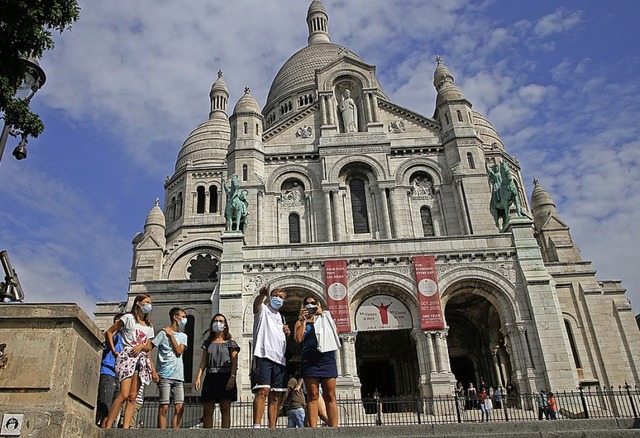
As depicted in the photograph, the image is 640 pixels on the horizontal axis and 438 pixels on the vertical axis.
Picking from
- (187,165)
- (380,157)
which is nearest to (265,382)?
(380,157)

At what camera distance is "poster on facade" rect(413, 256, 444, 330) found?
70.1 ft

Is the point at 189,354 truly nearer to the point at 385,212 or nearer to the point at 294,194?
the point at 294,194

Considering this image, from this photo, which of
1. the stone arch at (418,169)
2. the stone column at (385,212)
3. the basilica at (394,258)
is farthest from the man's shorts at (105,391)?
the stone arch at (418,169)

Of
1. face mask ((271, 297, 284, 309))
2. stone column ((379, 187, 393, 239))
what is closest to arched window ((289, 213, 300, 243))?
stone column ((379, 187, 393, 239))

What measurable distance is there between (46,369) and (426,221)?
77.2 feet

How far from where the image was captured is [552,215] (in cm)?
3581

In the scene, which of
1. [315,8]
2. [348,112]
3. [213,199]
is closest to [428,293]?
[348,112]

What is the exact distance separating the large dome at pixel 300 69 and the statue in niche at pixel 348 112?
1613cm

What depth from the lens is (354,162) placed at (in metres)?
29.6

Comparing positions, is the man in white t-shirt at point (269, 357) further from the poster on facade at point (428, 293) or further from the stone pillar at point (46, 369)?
the poster on facade at point (428, 293)

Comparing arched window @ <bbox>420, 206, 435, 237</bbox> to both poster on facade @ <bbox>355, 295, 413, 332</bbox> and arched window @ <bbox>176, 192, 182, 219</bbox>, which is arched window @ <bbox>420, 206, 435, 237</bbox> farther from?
arched window @ <bbox>176, 192, 182, 219</bbox>

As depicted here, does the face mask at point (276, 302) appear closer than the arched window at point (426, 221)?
Yes

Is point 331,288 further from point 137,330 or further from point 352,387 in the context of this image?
point 137,330

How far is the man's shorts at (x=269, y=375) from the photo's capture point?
8.98m
